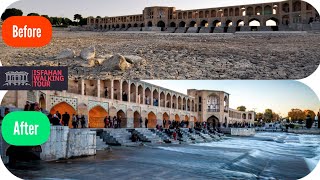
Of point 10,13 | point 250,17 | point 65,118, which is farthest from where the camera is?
point 250,17

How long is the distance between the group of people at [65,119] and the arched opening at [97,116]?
662 millimetres

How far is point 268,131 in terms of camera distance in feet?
26.8

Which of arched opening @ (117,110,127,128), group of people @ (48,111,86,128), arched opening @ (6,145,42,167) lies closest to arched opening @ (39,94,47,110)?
group of people @ (48,111,86,128)

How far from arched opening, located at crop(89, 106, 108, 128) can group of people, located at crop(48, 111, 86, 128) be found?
0.66m

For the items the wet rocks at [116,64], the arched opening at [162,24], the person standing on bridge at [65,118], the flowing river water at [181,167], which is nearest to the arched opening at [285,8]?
the arched opening at [162,24]

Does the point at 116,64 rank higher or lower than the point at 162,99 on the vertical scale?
higher

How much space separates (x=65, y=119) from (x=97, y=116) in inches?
79.8

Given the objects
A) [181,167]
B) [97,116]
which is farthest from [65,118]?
[97,116]

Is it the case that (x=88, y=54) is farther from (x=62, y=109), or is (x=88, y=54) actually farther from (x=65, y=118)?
(x=62, y=109)

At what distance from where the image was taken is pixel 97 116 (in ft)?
20.2

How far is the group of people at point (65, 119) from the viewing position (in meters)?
3.55

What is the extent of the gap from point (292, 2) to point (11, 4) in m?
5.65

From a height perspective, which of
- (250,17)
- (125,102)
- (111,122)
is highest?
(250,17)

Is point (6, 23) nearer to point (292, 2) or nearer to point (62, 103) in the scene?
point (62, 103)
